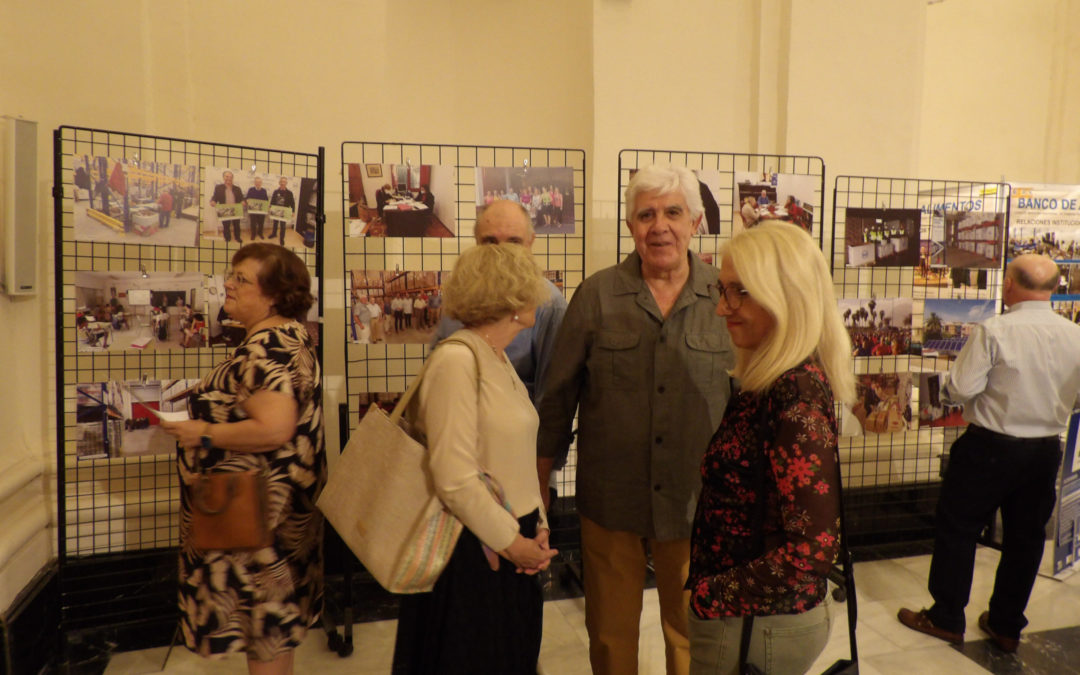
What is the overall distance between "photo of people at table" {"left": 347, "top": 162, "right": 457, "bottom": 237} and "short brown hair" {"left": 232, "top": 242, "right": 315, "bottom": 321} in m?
0.67

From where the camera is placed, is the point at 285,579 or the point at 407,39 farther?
the point at 407,39

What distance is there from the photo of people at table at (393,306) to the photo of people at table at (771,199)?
1.38 m

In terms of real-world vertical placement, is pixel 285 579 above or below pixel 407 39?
below

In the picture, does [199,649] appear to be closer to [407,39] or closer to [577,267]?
[577,267]

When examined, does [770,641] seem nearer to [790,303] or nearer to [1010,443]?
[790,303]

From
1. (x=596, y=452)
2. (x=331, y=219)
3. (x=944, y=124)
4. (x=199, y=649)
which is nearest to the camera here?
(x=199, y=649)

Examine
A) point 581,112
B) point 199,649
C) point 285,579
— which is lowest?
point 199,649

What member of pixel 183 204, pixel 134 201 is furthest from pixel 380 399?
pixel 134 201

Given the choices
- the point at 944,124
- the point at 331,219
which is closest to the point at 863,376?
the point at 331,219

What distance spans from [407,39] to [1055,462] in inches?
152

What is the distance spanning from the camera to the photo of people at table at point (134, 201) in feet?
7.92

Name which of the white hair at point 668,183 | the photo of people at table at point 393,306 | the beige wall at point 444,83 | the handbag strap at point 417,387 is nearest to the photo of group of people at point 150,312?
the beige wall at point 444,83

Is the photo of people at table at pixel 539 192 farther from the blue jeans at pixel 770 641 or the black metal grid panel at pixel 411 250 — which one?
the blue jeans at pixel 770 641

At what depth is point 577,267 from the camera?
12.6ft
